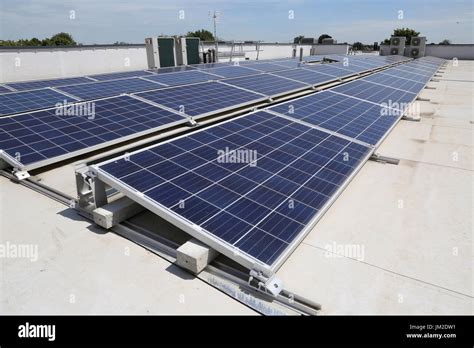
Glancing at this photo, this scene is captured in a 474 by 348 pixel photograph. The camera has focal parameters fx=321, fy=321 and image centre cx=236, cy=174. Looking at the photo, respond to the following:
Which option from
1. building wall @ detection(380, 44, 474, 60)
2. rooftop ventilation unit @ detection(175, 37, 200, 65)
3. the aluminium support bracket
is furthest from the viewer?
building wall @ detection(380, 44, 474, 60)

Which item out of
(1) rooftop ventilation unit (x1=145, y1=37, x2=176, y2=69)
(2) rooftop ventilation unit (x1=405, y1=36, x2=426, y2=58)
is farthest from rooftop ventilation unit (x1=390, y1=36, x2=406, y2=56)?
(1) rooftop ventilation unit (x1=145, y1=37, x2=176, y2=69)

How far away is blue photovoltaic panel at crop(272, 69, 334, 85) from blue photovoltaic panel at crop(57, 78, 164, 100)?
1103 centimetres

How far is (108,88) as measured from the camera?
19766mm

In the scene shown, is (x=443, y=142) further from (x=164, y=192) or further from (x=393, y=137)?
(x=164, y=192)

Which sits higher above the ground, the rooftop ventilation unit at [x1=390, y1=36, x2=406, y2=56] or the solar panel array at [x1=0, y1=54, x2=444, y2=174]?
the rooftop ventilation unit at [x1=390, y1=36, x2=406, y2=56]

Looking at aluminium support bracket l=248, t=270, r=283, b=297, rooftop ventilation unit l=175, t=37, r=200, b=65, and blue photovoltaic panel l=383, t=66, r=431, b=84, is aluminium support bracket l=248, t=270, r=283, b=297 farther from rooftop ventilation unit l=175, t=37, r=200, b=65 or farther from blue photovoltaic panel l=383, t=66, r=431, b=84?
rooftop ventilation unit l=175, t=37, r=200, b=65

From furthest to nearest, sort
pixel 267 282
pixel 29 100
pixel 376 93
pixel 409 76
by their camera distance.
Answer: pixel 409 76 → pixel 376 93 → pixel 29 100 → pixel 267 282

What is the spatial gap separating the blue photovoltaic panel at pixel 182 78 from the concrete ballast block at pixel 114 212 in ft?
50.1

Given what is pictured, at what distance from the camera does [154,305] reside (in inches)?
226

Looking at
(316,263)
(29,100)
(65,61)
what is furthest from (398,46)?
(316,263)

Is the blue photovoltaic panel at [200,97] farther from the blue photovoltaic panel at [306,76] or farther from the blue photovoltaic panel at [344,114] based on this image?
the blue photovoltaic panel at [306,76]

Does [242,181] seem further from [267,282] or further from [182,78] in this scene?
[182,78]

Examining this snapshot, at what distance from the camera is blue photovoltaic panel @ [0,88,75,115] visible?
47.7ft

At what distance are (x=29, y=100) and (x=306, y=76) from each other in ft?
66.5
